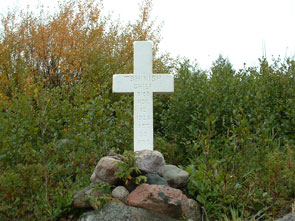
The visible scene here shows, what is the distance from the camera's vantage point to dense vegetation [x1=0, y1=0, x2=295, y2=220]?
4059mm

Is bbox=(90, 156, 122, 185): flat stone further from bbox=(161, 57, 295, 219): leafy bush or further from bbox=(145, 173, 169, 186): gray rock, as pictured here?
bbox=(161, 57, 295, 219): leafy bush

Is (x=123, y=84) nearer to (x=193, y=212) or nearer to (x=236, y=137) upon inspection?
(x=236, y=137)

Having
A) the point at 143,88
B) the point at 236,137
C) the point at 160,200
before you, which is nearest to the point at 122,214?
the point at 160,200

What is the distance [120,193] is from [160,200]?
19.5 inches

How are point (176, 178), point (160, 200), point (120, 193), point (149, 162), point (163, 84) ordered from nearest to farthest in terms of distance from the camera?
point (160, 200)
point (120, 193)
point (149, 162)
point (176, 178)
point (163, 84)

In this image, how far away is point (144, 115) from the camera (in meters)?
5.01

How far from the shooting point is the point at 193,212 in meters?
4.12

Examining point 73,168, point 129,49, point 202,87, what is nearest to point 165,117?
point 202,87

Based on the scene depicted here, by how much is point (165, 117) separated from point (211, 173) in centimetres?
260

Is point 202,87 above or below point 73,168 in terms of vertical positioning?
above

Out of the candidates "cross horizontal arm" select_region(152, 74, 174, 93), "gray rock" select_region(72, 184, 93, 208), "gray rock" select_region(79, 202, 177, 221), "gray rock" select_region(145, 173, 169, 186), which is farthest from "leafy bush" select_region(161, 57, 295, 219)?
"gray rock" select_region(72, 184, 93, 208)

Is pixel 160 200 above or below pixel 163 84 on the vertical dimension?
below

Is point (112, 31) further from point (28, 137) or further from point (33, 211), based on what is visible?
point (33, 211)

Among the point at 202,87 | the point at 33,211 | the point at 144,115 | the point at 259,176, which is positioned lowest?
the point at 33,211
